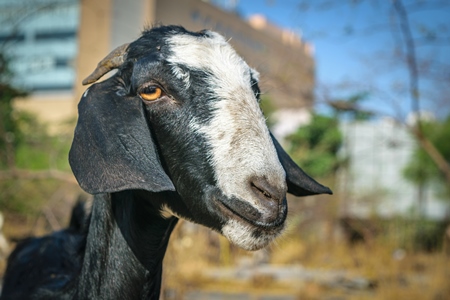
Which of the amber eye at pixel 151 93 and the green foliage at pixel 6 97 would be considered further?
the green foliage at pixel 6 97

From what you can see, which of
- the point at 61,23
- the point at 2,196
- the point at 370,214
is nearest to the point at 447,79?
the point at 61,23

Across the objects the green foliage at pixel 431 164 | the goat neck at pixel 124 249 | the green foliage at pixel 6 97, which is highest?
the goat neck at pixel 124 249

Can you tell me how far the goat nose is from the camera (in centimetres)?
218

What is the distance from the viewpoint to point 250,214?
2.20 metres

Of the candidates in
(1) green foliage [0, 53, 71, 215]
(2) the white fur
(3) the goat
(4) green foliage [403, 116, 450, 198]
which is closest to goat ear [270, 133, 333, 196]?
(3) the goat

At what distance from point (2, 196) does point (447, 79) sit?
7.10 m

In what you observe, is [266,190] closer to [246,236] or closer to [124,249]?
[246,236]

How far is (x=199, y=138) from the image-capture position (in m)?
2.32

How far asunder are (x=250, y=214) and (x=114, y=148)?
0.58 metres

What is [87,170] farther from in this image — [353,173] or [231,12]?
[231,12]

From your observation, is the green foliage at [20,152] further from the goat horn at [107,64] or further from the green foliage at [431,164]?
the green foliage at [431,164]

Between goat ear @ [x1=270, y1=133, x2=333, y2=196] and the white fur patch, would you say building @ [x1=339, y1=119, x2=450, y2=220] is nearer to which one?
goat ear @ [x1=270, y1=133, x2=333, y2=196]

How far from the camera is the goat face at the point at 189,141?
2201mm

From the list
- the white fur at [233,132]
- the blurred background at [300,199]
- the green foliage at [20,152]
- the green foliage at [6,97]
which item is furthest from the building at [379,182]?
the white fur at [233,132]
